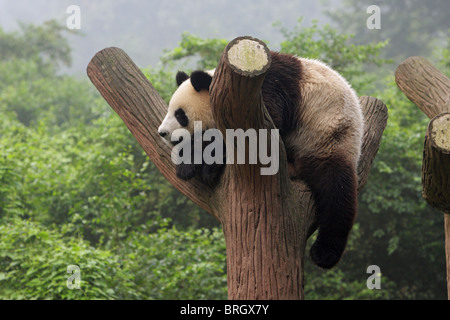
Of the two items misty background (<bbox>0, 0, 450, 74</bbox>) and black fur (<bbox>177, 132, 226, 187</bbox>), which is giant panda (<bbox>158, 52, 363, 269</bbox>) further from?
misty background (<bbox>0, 0, 450, 74</bbox>)

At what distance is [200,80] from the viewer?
3373 mm

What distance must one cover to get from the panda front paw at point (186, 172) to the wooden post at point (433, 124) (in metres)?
1.39

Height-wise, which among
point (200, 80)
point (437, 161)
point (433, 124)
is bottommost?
point (437, 161)

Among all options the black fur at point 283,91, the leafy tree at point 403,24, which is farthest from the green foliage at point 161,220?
the leafy tree at point 403,24

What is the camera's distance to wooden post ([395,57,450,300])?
2656 mm

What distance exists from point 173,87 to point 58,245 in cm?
358

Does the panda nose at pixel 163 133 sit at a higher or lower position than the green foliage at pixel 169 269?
higher

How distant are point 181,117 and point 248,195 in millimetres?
908

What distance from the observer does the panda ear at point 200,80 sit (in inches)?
131

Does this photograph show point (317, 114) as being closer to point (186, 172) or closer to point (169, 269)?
point (186, 172)

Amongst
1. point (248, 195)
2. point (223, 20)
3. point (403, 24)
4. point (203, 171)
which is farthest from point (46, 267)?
point (223, 20)

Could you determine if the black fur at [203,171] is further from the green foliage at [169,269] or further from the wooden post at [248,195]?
the green foliage at [169,269]
